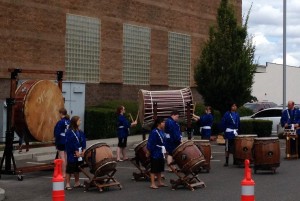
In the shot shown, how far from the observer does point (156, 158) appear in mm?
14352

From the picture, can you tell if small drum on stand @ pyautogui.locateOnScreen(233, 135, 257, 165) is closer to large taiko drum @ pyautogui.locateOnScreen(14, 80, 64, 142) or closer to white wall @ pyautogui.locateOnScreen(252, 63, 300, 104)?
large taiko drum @ pyautogui.locateOnScreen(14, 80, 64, 142)

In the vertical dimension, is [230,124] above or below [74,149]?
above

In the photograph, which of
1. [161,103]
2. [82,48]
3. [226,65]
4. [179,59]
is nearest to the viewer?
[161,103]

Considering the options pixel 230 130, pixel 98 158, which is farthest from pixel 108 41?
pixel 98 158

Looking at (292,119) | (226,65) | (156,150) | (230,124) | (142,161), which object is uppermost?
(226,65)

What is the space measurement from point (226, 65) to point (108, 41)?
6.48 meters

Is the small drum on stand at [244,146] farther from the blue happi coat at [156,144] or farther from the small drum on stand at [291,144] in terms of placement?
the blue happi coat at [156,144]

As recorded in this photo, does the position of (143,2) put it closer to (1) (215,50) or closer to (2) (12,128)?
(1) (215,50)

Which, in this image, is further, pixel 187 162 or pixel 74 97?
pixel 74 97

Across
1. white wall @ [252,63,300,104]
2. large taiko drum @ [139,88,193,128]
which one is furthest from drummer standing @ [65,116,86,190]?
white wall @ [252,63,300,104]

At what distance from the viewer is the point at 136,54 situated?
33.7 metres

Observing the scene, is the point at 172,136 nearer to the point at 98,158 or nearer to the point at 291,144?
the point at 98,158

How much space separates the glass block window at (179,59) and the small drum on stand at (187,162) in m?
22.2

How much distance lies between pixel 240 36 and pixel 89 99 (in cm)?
800
